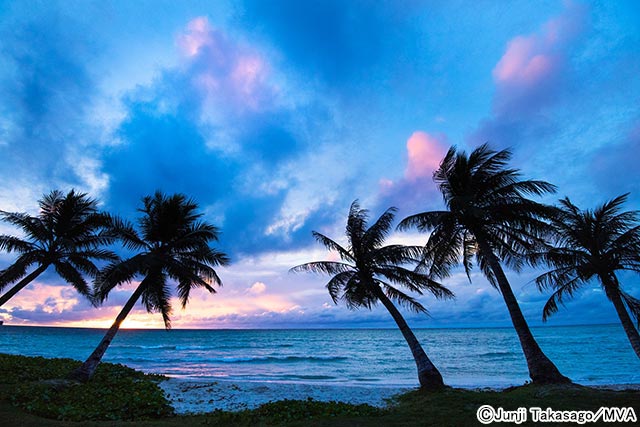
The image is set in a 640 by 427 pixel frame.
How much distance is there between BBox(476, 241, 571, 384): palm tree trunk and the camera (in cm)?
1225

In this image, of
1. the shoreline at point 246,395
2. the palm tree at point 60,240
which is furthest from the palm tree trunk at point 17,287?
the shoreline at point 246,395

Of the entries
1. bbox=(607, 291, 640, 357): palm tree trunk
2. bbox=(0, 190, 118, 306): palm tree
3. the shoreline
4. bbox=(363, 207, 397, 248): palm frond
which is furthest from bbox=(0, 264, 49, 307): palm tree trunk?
bbox=(607, 291, 640, 357): palm tree trunk

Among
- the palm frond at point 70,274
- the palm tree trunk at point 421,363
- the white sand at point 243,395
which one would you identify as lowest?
the white sand at point 243,395

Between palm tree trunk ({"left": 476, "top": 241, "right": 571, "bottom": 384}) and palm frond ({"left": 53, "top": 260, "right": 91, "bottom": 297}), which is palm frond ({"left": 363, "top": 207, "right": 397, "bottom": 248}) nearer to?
palm tree trunk ({"left": 476, "top": 241, "right": 571, "bottom": 384})

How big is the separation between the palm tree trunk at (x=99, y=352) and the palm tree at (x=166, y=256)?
0.13ft

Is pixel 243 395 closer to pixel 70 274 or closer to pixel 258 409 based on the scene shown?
pixel 258 409

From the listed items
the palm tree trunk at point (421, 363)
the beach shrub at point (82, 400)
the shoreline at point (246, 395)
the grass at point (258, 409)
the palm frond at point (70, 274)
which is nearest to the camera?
the grass at point (258, 409)

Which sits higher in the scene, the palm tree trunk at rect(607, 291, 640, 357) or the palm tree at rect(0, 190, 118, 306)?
the palm tree at rect(0, 190, 118, 306)

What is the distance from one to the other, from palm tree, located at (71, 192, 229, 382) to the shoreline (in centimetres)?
372

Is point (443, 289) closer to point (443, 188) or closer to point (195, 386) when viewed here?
point (443, 188)

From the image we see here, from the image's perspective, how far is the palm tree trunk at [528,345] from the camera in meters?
12.2

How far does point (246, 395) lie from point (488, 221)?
13.8 meters

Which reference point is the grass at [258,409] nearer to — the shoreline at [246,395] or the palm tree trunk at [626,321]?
the shoreline at [246,395]

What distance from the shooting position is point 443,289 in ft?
52.1
